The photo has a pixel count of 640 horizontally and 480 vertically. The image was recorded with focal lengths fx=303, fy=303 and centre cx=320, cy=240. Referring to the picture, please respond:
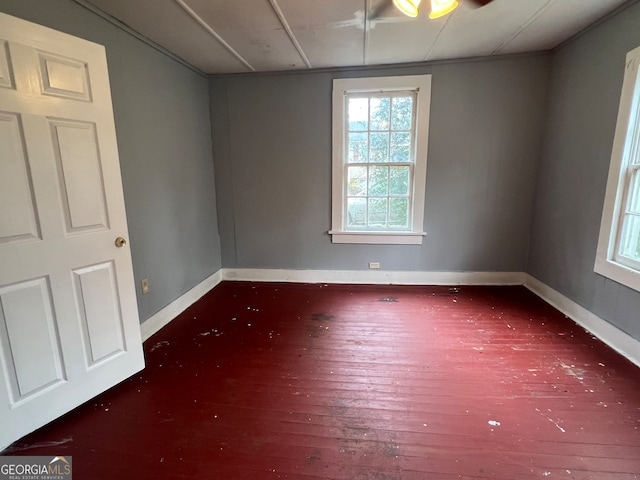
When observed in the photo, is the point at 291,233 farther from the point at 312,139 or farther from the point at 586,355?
the point at 586,355

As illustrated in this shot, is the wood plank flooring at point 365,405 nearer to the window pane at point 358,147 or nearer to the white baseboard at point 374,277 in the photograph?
the white baseboard at point 374,277

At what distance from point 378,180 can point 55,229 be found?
290cm

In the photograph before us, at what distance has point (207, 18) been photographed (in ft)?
7.22

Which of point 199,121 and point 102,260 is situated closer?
point 102,260

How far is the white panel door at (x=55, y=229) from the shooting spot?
1427mm

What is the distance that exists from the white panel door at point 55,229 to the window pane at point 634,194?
11.5 feet

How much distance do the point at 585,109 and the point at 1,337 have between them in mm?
4247

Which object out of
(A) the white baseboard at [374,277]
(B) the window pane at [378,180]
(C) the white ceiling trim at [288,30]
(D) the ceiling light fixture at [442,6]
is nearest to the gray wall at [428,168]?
(A) the white baseboard at [374,277]

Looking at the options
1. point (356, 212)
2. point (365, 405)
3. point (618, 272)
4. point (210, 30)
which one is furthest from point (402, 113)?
point (365, 405)

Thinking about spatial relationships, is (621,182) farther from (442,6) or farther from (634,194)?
Answer: (442,6)

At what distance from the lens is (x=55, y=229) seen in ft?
5.22

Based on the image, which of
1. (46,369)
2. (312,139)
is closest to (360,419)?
(46,369)

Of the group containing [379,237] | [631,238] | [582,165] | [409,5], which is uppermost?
[409,5]

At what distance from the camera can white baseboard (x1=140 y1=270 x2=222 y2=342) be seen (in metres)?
2.55
